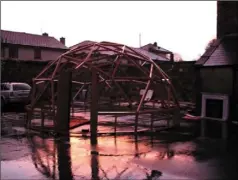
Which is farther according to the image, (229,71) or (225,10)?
(225,10)

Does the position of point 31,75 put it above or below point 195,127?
above

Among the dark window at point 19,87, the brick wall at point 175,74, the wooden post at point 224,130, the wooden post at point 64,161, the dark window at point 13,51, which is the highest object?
the dark window at point 13,51

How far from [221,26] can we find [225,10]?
3.09 ft

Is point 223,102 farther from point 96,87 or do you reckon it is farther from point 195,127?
point 96,87

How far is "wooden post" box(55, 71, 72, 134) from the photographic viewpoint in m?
11.5

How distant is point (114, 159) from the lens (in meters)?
8.13

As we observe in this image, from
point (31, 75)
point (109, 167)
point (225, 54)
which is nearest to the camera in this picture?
point (109, 167)

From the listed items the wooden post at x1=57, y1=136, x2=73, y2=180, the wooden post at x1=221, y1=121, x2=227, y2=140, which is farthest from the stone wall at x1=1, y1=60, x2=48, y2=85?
the wooden post at x1=57, y1=136, x2=73, y2=180

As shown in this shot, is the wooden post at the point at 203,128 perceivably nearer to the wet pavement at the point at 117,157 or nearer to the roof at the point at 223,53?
the wet pavement at the point at 117,157

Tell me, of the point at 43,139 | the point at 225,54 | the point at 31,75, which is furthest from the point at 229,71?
the point at 31,75

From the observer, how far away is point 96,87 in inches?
452

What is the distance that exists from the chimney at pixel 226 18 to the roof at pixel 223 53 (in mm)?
668

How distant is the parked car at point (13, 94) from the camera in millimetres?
20031

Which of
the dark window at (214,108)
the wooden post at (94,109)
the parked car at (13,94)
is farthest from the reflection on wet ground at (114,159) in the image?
the parked car at (13,94)
